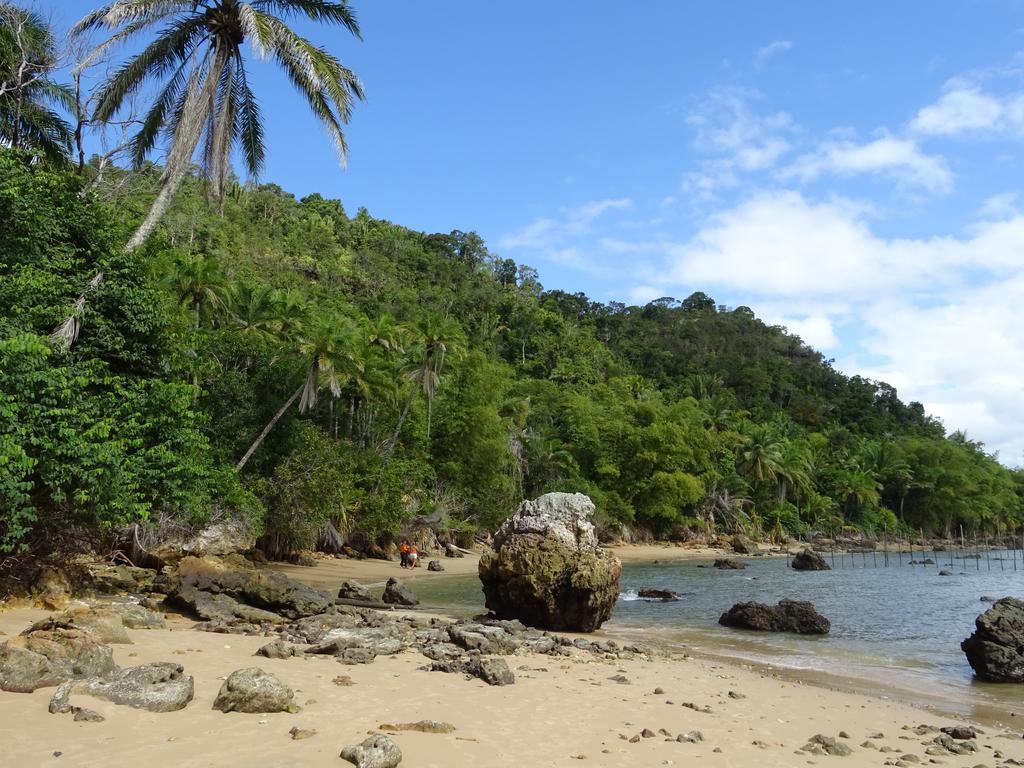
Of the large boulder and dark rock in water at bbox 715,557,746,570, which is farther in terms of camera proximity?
dark rock in water at bbox 715,557,746,570

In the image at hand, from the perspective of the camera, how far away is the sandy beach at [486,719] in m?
5.63

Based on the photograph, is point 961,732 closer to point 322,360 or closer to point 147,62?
point 147,62

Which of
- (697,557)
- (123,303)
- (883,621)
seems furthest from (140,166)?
(697,557)

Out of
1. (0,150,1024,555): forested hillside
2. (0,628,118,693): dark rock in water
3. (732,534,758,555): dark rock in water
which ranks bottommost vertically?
(732,534,758,555): dark rock in water

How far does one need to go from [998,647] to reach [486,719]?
10.8 metres

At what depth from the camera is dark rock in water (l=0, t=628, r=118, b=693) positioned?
645cm

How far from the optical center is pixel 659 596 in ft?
80.3

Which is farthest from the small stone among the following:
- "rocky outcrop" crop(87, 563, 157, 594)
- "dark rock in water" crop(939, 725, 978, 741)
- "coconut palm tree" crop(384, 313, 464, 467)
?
"coconut palm tree" crop(384, 313, 464, 467)

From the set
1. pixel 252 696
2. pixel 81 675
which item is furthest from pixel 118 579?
pixel 252 696

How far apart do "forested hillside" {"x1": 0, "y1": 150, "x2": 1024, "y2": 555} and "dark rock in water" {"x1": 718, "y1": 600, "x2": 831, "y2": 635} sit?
1347 centimetres

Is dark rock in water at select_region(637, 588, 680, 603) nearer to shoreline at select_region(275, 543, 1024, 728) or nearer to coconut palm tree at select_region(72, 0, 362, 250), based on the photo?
shoreline at select_region(275, 543, 1024, 728)

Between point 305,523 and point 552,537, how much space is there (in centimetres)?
1420

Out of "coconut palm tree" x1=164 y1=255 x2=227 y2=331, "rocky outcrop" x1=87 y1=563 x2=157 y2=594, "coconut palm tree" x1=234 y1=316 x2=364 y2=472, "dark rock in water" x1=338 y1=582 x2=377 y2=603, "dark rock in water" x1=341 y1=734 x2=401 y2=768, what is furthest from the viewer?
"coconut palm tree" x1=164 y1=255 x2=227 y2=331

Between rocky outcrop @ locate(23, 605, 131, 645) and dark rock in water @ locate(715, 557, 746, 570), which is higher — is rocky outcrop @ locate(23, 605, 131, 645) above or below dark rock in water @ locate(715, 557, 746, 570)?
above
